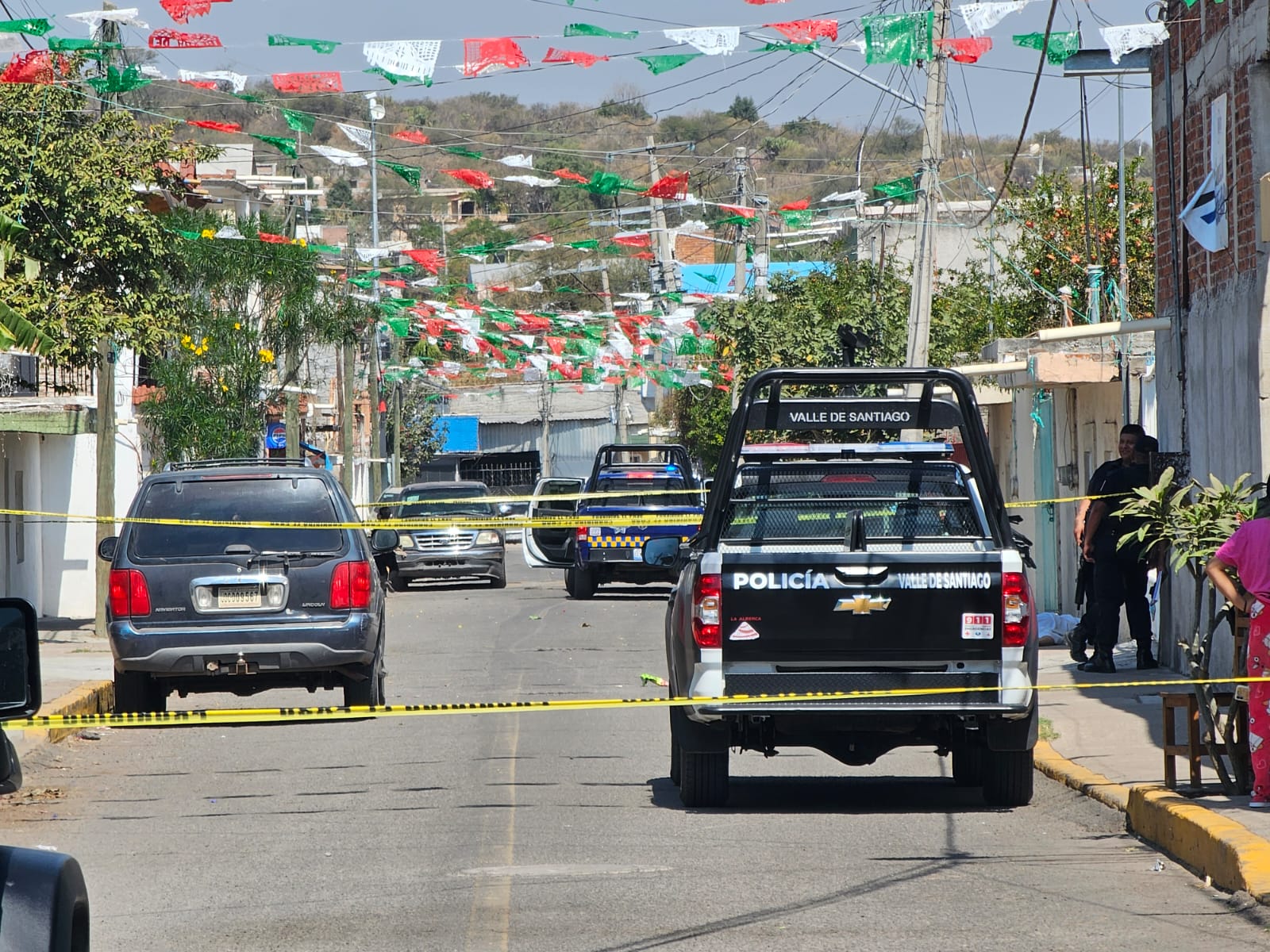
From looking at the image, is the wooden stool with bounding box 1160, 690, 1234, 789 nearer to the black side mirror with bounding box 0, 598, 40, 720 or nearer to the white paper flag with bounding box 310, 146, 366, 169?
the black side mirror with bounding box 0, 598, 40, 720

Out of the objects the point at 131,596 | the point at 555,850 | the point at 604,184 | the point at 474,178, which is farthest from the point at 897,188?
the point at 555,850

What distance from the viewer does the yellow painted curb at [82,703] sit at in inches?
518

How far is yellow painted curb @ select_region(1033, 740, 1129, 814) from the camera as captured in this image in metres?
9.66

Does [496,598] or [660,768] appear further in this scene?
[496,598]

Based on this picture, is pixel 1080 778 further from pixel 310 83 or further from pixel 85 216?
pixel 85 216

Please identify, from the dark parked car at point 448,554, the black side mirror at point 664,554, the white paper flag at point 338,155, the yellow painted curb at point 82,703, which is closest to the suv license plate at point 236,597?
the yellow painted curb at point 82,703

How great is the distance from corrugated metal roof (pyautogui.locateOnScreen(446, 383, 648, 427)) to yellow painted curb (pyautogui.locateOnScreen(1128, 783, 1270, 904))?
220 ft

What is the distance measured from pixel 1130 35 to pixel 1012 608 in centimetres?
638

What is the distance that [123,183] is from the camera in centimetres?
1898

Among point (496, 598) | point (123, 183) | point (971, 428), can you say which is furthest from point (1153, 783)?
point (496, 598)

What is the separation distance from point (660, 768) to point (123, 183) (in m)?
10.8

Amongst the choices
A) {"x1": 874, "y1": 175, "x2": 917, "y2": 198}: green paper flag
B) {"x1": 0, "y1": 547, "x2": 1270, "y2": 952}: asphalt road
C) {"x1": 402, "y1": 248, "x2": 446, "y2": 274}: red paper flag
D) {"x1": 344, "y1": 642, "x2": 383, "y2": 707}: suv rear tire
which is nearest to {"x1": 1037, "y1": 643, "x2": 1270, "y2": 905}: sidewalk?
{"x1": 0, "y1": 547, "x2": 1270, "y2": 952}: asphalt road

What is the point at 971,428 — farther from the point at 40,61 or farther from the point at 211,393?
the point at 211,393

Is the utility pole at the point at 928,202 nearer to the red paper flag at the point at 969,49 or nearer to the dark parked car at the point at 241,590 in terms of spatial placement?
the red paper flag at the point at 969,49
